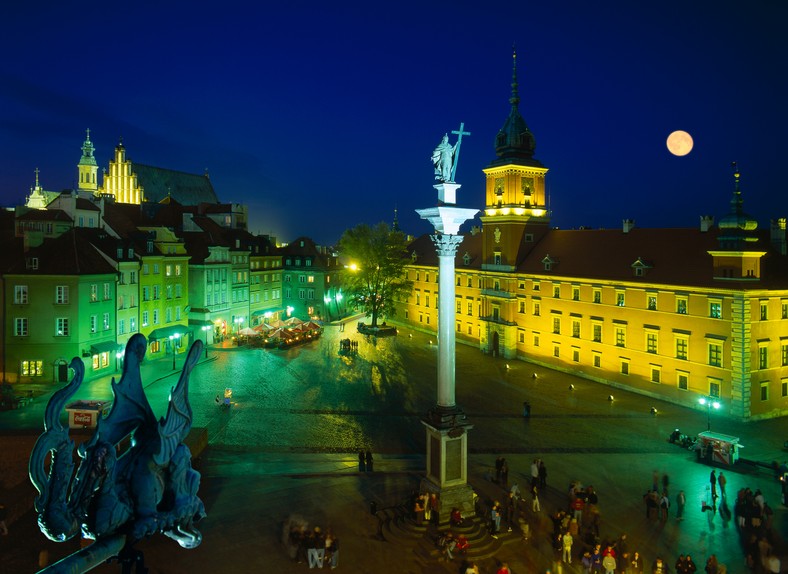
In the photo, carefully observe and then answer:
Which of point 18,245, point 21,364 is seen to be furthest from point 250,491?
point 18,245

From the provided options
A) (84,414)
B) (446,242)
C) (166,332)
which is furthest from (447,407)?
(166,332)

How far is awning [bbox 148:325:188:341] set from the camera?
47944 millimetres

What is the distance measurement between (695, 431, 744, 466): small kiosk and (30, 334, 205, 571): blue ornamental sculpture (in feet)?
89.7

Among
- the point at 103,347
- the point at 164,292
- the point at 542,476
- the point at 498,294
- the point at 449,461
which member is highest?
the point at 164,292

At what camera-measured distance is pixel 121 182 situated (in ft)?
265

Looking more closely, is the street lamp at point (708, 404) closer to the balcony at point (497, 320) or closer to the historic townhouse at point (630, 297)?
the historic townhouse at point (630, 297)

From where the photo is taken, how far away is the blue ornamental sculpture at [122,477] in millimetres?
5199

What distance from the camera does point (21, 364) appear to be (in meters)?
38.7

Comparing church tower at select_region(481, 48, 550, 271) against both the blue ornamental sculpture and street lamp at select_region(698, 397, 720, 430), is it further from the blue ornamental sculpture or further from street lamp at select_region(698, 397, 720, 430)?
the blue ornamental sculpture

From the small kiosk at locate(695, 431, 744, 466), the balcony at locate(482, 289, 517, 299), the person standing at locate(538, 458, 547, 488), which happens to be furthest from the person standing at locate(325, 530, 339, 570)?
the balcony at locate(482, 289, 517, 299)

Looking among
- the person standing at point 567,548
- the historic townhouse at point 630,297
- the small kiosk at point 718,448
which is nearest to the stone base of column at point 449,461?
the person standing at point 567,548

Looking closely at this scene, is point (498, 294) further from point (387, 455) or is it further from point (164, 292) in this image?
point (387, 455)

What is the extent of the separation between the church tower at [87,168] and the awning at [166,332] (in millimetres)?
57486

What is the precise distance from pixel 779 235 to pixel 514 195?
76.5ft
